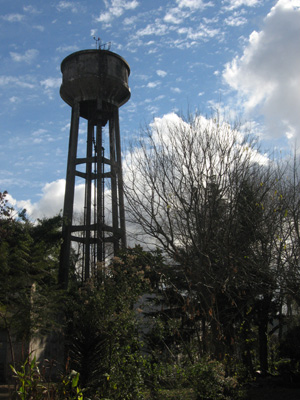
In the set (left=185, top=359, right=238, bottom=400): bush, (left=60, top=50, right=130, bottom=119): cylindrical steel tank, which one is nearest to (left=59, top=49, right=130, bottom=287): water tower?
(left=60, top=50, right=130, bottom=119): cylindrical steel tank

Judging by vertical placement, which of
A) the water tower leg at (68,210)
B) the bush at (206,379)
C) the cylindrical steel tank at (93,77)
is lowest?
the bush at (206,379)

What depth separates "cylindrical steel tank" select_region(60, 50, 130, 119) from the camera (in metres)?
20.4

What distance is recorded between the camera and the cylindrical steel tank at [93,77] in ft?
66.9

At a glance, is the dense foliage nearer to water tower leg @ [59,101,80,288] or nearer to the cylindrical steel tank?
water tower leg @ [59,101,80,288]

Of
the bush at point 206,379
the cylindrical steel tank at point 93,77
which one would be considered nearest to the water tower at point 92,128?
the cylindrical steel tank at point 93,77

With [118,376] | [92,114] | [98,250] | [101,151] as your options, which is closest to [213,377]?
[118,376]

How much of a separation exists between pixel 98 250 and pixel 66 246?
6.60 ft

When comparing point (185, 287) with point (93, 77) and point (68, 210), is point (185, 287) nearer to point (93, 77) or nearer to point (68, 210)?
point (68, 210)

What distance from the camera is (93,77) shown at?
20250 millimetres

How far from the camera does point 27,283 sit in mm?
14852

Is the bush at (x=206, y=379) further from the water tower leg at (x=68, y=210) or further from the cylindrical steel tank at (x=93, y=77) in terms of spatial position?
the cylindrical steel tank at (x=93, y=77)

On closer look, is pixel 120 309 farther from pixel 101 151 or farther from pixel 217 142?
pixel 101 151

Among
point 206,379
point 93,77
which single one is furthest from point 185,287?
point 93,77

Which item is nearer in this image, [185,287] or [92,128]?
[185,287]
